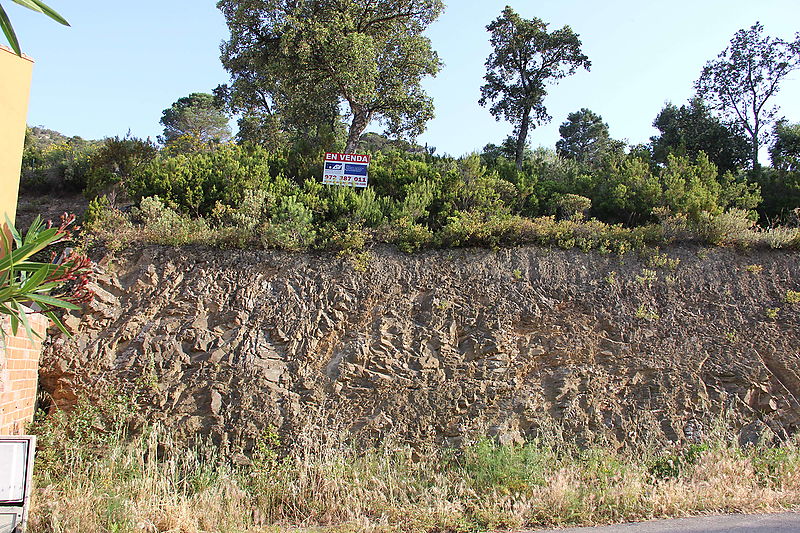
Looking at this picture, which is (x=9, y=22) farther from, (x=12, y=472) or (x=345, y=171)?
(x=345, y=171)

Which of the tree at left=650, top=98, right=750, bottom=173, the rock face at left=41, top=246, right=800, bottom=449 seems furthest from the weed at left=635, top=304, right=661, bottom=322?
the tree at left=650, top=98, right=750, bottom=173

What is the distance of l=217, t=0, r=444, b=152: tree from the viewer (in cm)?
1253

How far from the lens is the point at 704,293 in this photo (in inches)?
368

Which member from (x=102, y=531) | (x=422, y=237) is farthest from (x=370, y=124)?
(x=102, y=531)

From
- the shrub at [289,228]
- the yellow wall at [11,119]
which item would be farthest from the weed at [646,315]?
the yellow wall at [11,119]

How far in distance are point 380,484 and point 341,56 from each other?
30.9 feet

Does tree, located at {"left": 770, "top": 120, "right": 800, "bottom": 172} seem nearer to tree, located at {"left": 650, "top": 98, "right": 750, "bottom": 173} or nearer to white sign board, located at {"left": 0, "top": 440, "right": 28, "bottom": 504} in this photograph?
tree, located at {"left": 650, "top": 98, "right": 750, "bottom": 173}

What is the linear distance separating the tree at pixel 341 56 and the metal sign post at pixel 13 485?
31.3ft

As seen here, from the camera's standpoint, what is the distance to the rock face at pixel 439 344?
7.69 m

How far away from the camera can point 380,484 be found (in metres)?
6.54

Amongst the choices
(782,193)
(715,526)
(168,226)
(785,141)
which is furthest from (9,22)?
(785,141)

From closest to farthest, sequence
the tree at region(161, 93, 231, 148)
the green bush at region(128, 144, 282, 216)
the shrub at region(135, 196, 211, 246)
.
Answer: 1. the shrub at region(135, 196, 211, 246)
2. the green bush at region(128, 144, 282, 216)
3. the tree at region(161, 93, 231, 148)

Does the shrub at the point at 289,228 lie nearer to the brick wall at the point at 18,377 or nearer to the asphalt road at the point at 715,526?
the brick wall at the point at 18,377

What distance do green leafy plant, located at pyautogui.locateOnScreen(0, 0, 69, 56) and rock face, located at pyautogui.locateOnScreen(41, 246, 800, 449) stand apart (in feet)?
14.9
